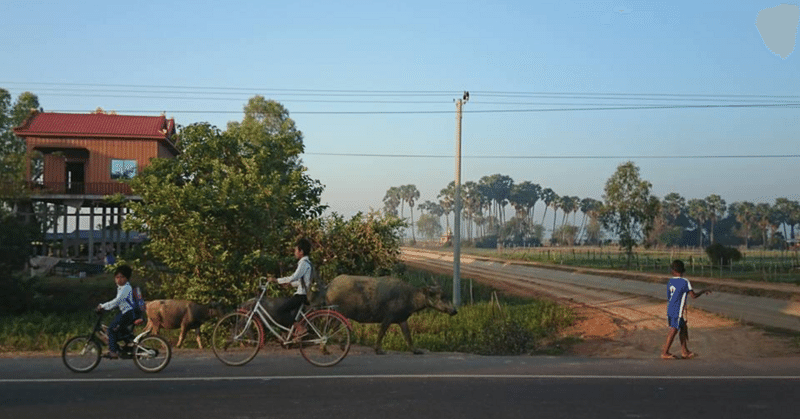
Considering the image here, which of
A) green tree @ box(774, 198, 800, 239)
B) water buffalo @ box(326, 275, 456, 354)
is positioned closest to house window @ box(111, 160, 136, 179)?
water buffalo @ box(326, 275, 456, 354)

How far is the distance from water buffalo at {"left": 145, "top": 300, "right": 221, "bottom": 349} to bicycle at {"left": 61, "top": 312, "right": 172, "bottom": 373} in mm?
5646

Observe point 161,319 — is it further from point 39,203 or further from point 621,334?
point 39,203

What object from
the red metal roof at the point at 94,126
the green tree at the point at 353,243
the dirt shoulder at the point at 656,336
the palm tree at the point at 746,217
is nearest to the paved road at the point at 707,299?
the dirt shoulder at the point at 656,336

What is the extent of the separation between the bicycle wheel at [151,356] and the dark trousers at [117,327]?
0.31 meters

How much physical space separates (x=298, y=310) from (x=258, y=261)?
5.99 meters

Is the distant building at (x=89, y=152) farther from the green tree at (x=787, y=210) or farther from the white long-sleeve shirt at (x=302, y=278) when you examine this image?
the green tree at (x=787, y=210)

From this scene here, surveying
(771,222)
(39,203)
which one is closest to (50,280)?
(39,203)

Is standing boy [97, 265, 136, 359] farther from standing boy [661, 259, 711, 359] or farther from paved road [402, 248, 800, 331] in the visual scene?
paved road [402, 248, 800, 331]

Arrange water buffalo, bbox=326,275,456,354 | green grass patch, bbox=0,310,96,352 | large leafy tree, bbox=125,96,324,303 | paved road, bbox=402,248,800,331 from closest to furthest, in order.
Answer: water buffalo, bbox=326,275,456,354 < green grass patch, bbox=0,310,96,352 < large leafy tree, bbox=125,96,324,303 < paved road, bbox=402,248,800,331

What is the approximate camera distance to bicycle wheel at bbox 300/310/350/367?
11.4 meters

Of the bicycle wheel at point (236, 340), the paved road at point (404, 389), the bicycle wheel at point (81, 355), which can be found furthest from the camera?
the bicycle wheel at point (236, 340)

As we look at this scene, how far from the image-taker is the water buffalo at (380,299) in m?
14.0

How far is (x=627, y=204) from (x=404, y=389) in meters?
46.3

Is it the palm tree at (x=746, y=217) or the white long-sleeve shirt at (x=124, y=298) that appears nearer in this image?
the white long-sleeve shirt at (x=124, y=298)
